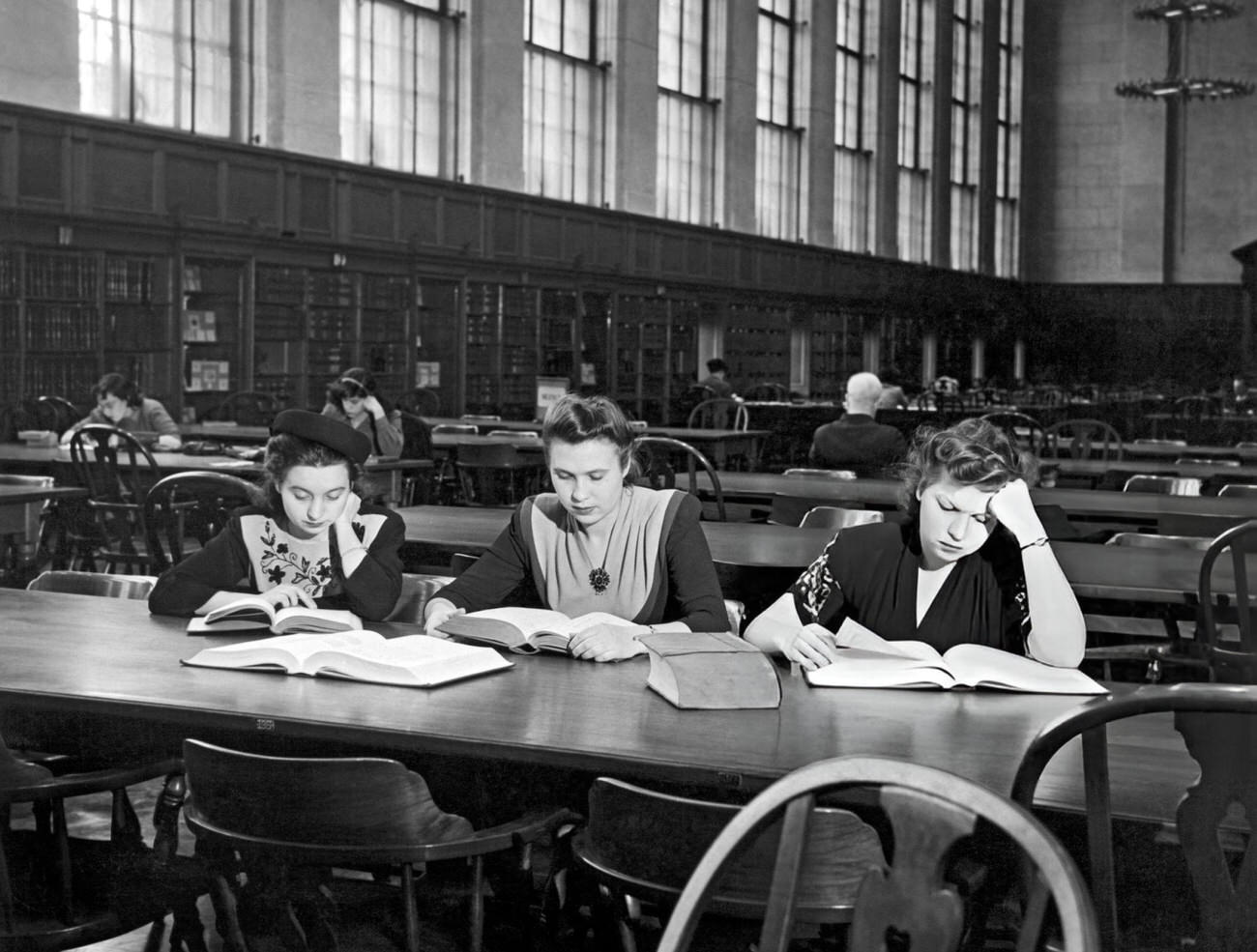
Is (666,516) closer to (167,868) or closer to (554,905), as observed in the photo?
(554,905)

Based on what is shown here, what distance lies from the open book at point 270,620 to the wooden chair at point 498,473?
501 centimetres

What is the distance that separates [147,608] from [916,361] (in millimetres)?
19459

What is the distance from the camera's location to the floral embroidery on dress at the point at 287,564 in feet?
Answer: 10.3

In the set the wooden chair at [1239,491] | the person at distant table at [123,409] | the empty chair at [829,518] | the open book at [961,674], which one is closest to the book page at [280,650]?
the open book at [961,674]

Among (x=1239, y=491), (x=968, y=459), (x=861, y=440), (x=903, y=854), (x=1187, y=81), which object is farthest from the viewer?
(x=1187, y=81)

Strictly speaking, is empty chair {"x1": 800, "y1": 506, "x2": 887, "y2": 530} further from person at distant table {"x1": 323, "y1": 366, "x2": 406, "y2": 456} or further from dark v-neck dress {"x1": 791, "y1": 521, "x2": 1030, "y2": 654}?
person at distant table {"x1": 323, "y1": 366, "x2": 406, "y2": 456}

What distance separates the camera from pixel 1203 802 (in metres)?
1.54

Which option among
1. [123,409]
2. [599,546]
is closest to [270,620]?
[599,546]

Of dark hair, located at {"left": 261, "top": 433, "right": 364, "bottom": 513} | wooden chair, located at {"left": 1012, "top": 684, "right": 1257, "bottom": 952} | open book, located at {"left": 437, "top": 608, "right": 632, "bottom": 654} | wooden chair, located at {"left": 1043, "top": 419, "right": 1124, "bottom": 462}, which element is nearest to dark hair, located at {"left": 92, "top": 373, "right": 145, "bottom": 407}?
wooden chair, located at {"left": 1043, "top": 419, "right": 1124, "bottom": 462}

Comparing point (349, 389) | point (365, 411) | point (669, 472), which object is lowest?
point (669, 472)

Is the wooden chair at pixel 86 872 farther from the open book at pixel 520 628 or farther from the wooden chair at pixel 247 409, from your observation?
the wooden chair at pixel 247 409

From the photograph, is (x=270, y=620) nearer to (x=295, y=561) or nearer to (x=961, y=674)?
(x=295, y=561)

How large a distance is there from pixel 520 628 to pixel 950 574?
773mm

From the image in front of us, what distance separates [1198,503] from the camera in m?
4.93
